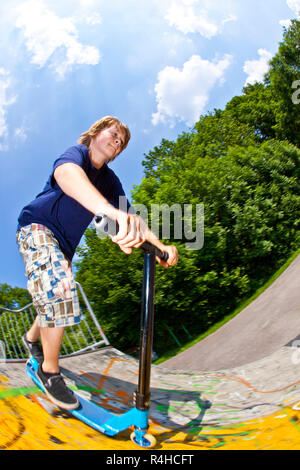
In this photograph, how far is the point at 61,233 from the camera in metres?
1.94

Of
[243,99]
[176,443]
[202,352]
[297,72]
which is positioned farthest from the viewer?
[243,99]

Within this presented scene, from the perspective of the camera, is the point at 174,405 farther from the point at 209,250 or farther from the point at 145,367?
the point at 209,250

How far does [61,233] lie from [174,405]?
1473mm

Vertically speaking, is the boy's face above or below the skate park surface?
above

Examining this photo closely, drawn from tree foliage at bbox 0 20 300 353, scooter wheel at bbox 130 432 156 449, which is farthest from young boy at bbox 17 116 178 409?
tree foliage at bbox 0 20 300 353

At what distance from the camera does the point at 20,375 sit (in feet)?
A: 7.71

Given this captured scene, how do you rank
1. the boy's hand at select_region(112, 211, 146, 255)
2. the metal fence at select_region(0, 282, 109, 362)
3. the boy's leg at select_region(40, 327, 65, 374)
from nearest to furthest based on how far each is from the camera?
the boy's hand at select_region(112, 211, 146, 255), the boy's leg at select_region(40, 327, 65, 374), the metal fence at select_region(0, 282, 109, 362)

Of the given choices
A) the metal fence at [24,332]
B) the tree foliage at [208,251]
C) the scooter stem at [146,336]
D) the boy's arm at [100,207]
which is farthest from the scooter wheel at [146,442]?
the tree foliage at [208,251]

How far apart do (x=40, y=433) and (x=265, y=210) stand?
29.0ft

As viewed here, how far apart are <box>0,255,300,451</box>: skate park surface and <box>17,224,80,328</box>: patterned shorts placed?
554mm

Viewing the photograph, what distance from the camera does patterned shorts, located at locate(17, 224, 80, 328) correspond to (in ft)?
5.54

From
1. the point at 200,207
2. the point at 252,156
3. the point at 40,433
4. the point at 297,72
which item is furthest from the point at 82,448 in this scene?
the point at 297,72

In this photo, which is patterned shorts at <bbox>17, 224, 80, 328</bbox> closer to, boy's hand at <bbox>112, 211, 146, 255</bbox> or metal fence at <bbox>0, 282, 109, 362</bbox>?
boy's hand at <bbox>112, 211, 146, 255</bbox>

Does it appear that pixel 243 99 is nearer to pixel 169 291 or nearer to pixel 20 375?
pixel 169 291
